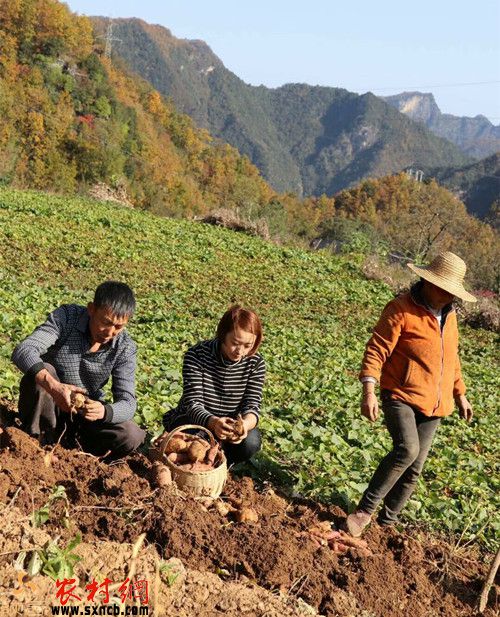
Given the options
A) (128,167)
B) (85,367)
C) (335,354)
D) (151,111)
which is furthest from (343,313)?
(151,111)

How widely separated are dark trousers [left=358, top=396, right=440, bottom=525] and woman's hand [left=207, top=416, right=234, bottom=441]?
96cm

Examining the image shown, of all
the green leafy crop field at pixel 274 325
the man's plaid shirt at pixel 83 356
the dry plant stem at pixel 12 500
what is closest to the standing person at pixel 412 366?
the green leafy crop field at pixel 274 325

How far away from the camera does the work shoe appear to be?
14.2 ft

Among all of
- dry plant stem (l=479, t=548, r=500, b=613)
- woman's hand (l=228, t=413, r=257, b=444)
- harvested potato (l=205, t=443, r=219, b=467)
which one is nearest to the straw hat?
woman's hand (l=228, t=413, r=257, b=444)

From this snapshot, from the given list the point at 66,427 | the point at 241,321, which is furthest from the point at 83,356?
the point at 241,321

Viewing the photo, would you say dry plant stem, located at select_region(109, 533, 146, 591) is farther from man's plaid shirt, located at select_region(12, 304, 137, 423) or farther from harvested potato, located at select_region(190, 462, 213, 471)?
man's plaid shirt, located at select_region(12, 304, 137, 423)

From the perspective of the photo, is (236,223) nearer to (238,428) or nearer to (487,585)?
(238,428)

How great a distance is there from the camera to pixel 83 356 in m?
4.31

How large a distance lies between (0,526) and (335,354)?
8.34 metres

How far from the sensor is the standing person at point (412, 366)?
14.1ft

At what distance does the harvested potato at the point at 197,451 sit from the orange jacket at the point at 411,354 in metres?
1.06

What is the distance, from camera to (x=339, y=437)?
255 inches

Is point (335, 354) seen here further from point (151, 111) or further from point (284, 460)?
point (151, 111)

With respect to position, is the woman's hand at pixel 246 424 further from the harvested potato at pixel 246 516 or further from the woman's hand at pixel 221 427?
the harvested potato at pixel 246 516
